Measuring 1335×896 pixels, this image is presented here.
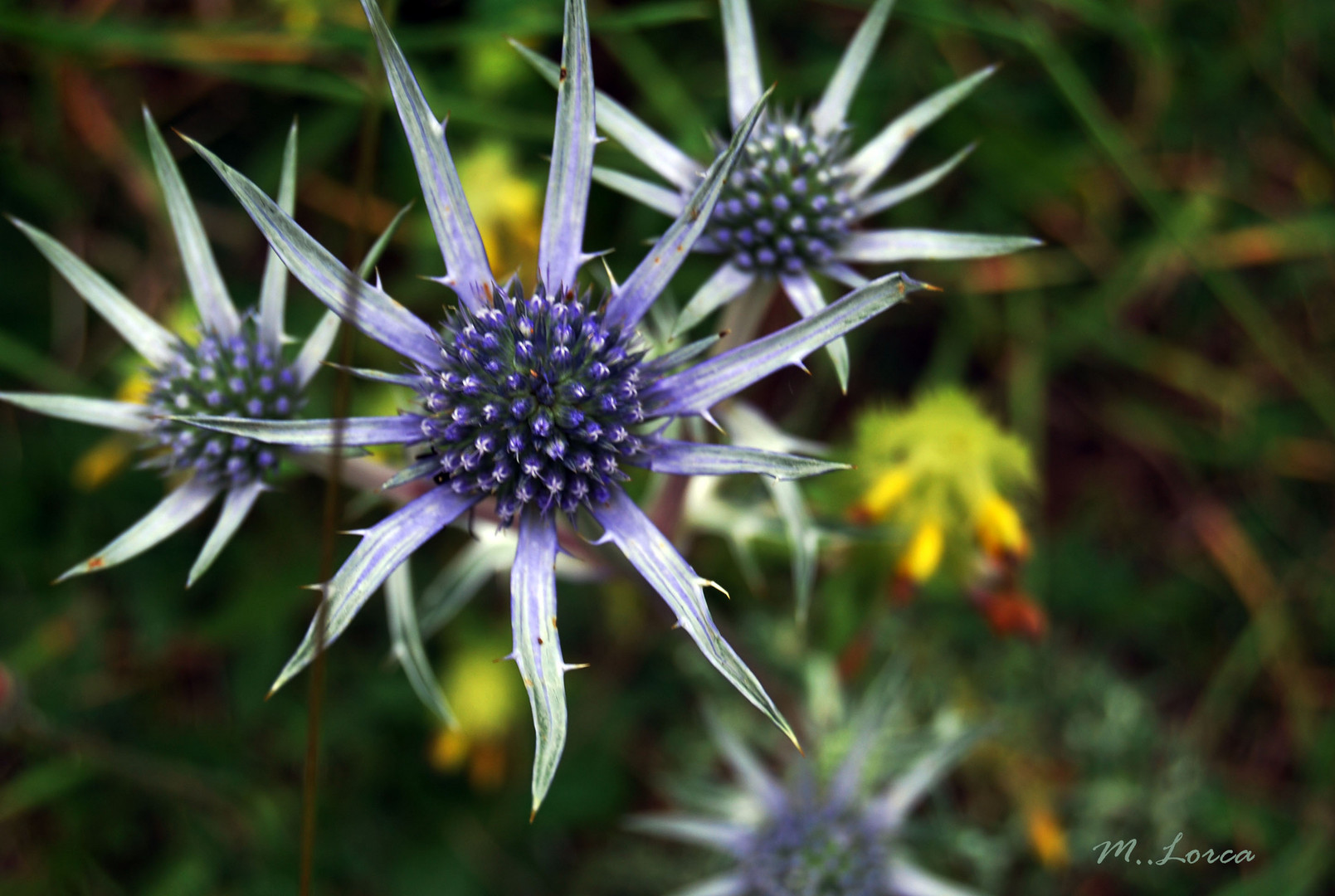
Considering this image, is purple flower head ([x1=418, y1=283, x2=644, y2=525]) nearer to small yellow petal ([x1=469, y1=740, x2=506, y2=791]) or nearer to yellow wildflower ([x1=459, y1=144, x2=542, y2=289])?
yellow wildflower ([x1=459, y1=144, x2=542, y2=289])

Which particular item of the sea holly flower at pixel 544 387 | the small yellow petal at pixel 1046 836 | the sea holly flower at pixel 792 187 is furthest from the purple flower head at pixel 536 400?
the small yellow petal at pixel 1046 836

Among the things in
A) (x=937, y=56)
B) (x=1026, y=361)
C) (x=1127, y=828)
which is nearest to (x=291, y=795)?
(x=1127, y=828)

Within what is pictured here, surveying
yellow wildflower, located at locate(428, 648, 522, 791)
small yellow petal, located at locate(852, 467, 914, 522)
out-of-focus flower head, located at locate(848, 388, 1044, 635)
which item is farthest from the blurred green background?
small yellow petal, located at locate(852, 467, 914, 522)

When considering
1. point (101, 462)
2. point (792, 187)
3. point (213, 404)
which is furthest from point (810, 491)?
point (101, 462)

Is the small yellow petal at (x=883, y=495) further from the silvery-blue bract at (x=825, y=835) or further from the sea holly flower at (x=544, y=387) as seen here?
A: the sea holly flower at (x=544, y=387)

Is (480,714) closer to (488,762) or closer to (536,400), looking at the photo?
(488,762)

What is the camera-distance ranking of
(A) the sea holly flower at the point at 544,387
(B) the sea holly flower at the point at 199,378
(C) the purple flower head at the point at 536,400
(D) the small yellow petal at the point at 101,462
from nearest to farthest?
1. (A) the sea holly flower at the point at 544,387
2. (C) the purple flower head at the point at 536,400
3. (B) the sea holly flower at the point at 199,378
4. (D) the small yellow petal at the point at 101,462

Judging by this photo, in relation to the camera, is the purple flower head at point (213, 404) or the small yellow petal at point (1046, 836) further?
the small yellow petal at point (1046, 836)
